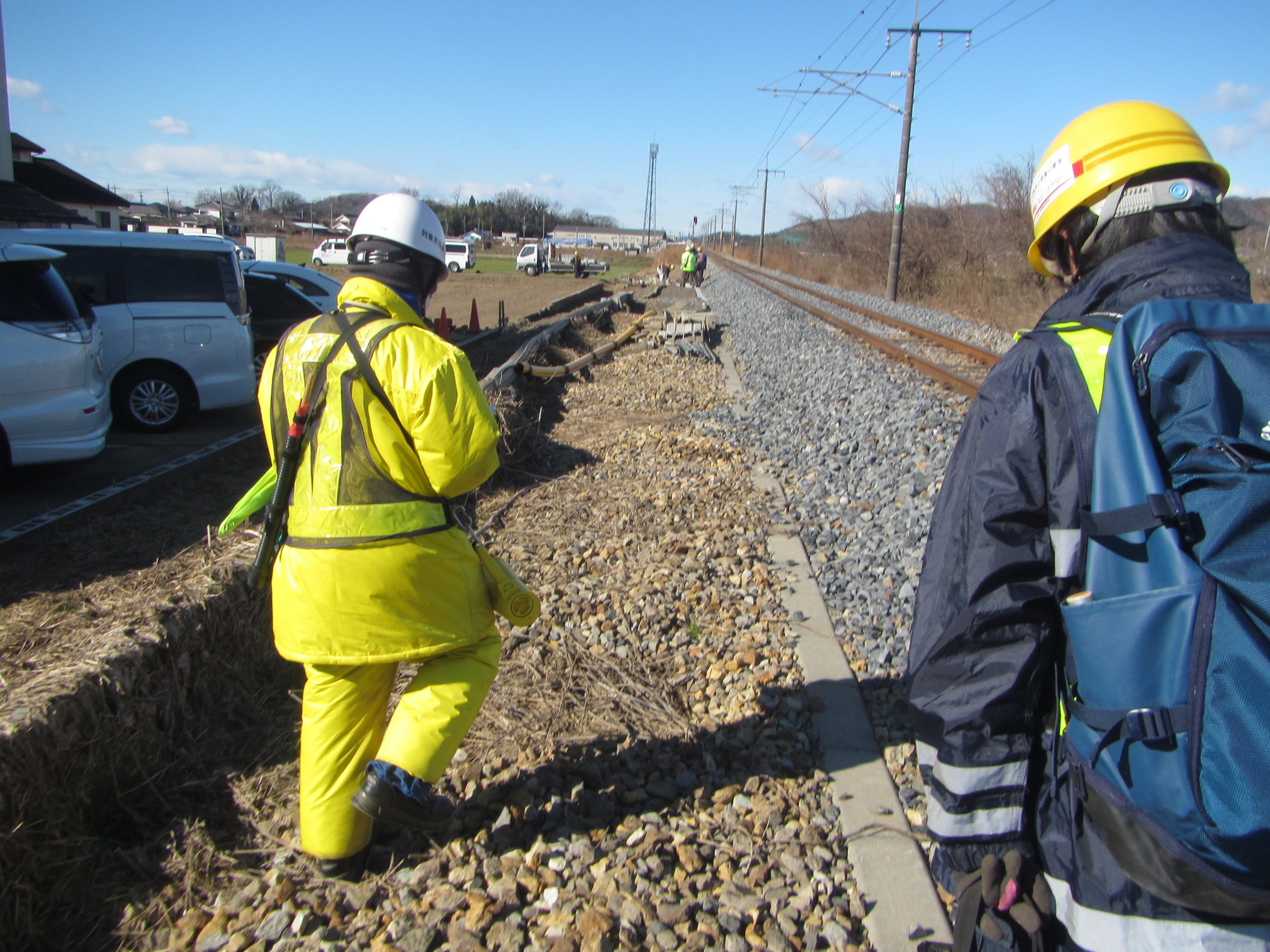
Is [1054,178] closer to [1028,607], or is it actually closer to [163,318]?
[1028,607]

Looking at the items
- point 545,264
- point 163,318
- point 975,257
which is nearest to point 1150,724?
point 163,318

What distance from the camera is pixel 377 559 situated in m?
2.27

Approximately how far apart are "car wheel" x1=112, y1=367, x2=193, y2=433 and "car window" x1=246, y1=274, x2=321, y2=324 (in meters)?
2.65

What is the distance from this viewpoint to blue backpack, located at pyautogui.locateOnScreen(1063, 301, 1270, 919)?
3.65 feet

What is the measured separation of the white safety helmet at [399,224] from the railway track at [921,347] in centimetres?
538

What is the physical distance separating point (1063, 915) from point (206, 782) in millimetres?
2764

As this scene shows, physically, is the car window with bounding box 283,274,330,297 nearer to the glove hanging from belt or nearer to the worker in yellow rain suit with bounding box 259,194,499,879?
the worker in yellow rain suit with bounding box 259,194,499,879

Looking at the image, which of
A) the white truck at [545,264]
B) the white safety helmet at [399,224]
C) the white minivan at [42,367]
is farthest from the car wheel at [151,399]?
the white truck at [545,264]

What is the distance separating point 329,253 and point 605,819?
45.7m

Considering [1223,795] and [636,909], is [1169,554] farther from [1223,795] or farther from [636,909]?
[636,909]

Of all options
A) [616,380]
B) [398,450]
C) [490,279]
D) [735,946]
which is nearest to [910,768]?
[735,946]

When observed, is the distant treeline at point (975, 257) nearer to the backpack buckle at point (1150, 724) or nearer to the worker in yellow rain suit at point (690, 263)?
the worker in yellow rain suit at point (690, 263)

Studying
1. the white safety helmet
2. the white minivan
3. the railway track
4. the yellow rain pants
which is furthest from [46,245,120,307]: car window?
the railway track

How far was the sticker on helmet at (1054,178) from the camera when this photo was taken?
1.57 m
